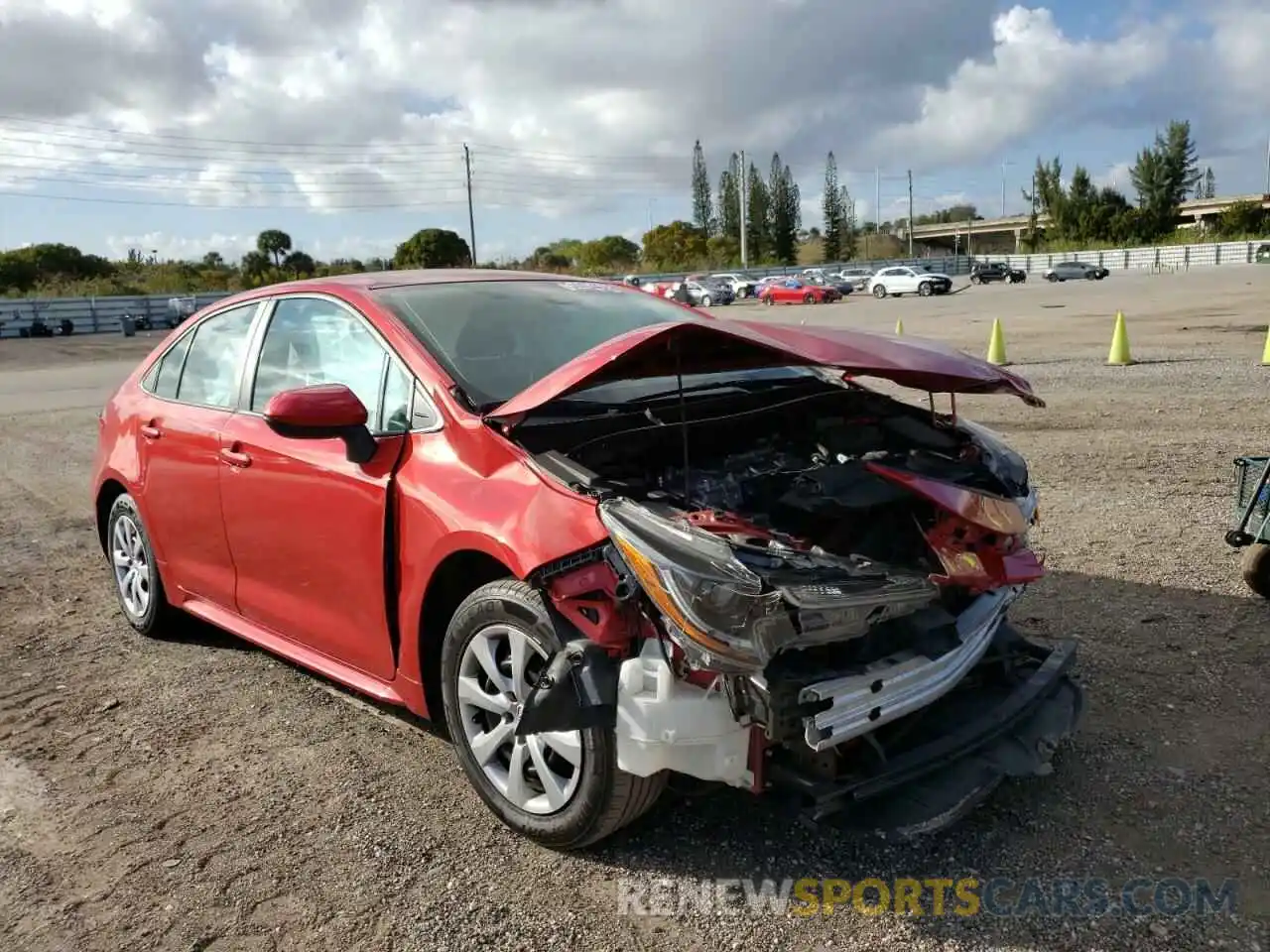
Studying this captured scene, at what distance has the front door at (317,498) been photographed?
342cm

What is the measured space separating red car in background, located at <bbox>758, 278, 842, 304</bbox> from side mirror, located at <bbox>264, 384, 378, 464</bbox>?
45398mm

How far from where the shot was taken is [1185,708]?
3.74m

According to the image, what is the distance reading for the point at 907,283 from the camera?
166 ft

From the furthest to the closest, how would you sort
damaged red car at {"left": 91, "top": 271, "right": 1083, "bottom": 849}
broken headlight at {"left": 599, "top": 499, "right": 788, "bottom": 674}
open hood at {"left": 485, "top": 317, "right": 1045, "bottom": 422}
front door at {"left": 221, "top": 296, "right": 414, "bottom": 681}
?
1. front door at {"left": 221, "top": 296, "right": 414, "bottom": 681}
2. open hood at {"left": 485, "top": 317, "right": 1045, "bottom": 422}
3. damaged red car at {"left": 91, "top": 271, "right": 1083, "bottom": 849}
4. broken headlight at {"left": 599, "top": 499, "right": 788, "bottom": 674}

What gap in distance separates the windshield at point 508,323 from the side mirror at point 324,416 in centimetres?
34

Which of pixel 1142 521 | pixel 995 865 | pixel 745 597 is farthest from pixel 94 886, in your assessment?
pixel 1142 521

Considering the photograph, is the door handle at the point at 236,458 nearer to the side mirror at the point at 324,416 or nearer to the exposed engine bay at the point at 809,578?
the side mirror at the point at 324,416

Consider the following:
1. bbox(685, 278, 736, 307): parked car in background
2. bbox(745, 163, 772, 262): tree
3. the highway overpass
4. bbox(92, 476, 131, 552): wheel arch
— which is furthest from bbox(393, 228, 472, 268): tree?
the highway overpass

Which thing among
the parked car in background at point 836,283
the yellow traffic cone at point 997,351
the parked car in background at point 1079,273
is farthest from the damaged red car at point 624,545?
the parked car in background at point 1079,273

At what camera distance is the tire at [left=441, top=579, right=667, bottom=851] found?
2.76 meters

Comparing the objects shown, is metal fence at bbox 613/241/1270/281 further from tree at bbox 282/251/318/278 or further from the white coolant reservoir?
the white coolant reservoir

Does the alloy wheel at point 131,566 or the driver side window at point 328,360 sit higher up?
the driver side window at point 328,360

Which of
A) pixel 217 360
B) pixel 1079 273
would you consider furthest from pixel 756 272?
pixel 217 360

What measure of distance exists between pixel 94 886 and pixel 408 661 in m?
1.08
